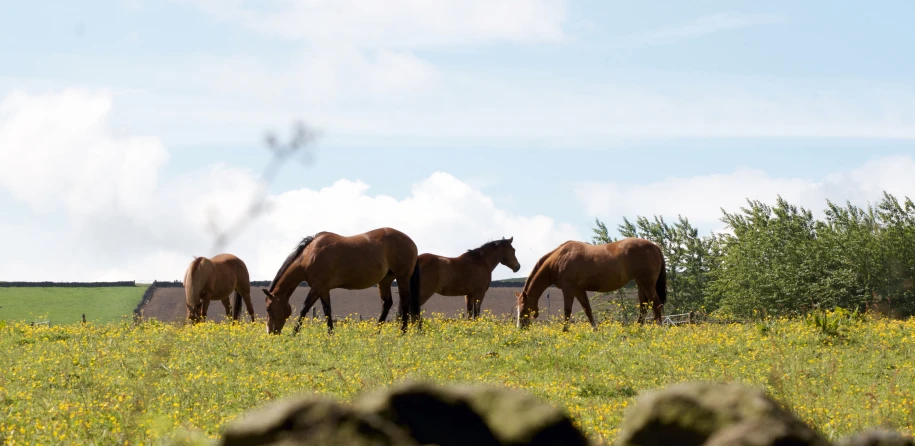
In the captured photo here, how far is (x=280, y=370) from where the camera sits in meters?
13.1

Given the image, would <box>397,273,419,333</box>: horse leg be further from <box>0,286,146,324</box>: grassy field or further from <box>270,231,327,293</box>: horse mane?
<box>0,286,146,324</box>: grassy field

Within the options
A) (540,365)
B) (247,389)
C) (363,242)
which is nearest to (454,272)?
(363,242)

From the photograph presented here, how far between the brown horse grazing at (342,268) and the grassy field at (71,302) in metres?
54.6

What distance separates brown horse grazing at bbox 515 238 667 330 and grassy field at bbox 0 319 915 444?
10.6 ft

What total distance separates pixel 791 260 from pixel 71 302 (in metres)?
58.8

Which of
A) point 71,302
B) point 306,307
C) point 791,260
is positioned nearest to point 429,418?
point 306,307

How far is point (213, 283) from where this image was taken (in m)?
27.2

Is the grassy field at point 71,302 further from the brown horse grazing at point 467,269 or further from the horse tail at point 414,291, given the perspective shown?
the horse tail at point 414,291

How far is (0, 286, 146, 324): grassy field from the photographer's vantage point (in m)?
70.6

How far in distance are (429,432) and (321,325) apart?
16.9 metres

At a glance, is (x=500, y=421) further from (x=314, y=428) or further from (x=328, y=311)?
(x=328, y=311)

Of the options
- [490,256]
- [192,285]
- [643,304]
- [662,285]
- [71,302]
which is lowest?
[643,304]

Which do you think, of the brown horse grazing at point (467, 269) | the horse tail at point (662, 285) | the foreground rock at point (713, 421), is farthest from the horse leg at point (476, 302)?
the foreground rock at point (713, 421)

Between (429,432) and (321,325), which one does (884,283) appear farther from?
(429,432)
